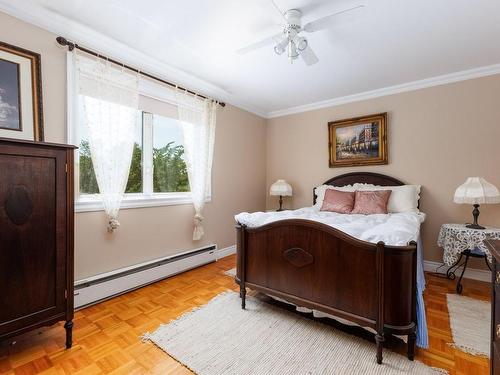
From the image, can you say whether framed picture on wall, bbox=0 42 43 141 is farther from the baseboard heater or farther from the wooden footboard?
the wooden footboard

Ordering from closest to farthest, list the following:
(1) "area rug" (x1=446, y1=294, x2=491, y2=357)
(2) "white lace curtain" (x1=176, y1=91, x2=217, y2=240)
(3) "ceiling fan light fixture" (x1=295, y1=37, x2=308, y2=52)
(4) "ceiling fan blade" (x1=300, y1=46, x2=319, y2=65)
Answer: (1) "area rug" (x1=446, y1=294, x2=491, y2=357) < (3) "ceiling fan light fixture" (x1=295, y1=37, x2=308, y2=52) < (4) "ceiling fan blade" (x1=300, y1=46, x2=319, y2=65) < (2) "white lace curtain" (x1=176, y1=91, x2=217, y2=240)

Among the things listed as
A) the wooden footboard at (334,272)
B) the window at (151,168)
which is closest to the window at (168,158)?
the window at (151,168)

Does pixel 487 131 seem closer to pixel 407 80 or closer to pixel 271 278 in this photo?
pixel 407 80

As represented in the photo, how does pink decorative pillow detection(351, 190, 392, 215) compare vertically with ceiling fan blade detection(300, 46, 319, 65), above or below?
below

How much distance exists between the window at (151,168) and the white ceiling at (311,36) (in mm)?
657

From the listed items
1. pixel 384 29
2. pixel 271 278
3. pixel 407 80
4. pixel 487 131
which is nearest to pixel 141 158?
pixel 271 278

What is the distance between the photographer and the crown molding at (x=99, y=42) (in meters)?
A: 1.87

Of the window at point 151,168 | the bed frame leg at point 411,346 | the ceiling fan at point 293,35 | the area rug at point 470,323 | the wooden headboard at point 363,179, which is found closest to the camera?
the bed frame leg at point 411,346

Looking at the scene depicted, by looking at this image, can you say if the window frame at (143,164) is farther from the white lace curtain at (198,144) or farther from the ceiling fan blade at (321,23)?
the ceiling fan blade at (321,23)

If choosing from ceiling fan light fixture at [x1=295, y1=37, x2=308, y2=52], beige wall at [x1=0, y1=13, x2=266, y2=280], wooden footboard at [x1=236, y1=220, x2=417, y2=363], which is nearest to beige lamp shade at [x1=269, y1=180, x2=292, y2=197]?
beige wall at [x1=0, y1=13, x2=266, y2=280]

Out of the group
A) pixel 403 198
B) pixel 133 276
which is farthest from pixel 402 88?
pixel 133 276

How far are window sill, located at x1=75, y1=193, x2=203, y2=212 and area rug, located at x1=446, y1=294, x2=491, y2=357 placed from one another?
2800mm

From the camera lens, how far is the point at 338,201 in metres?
3.24

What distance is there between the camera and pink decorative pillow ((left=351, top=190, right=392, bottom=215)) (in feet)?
9.78
